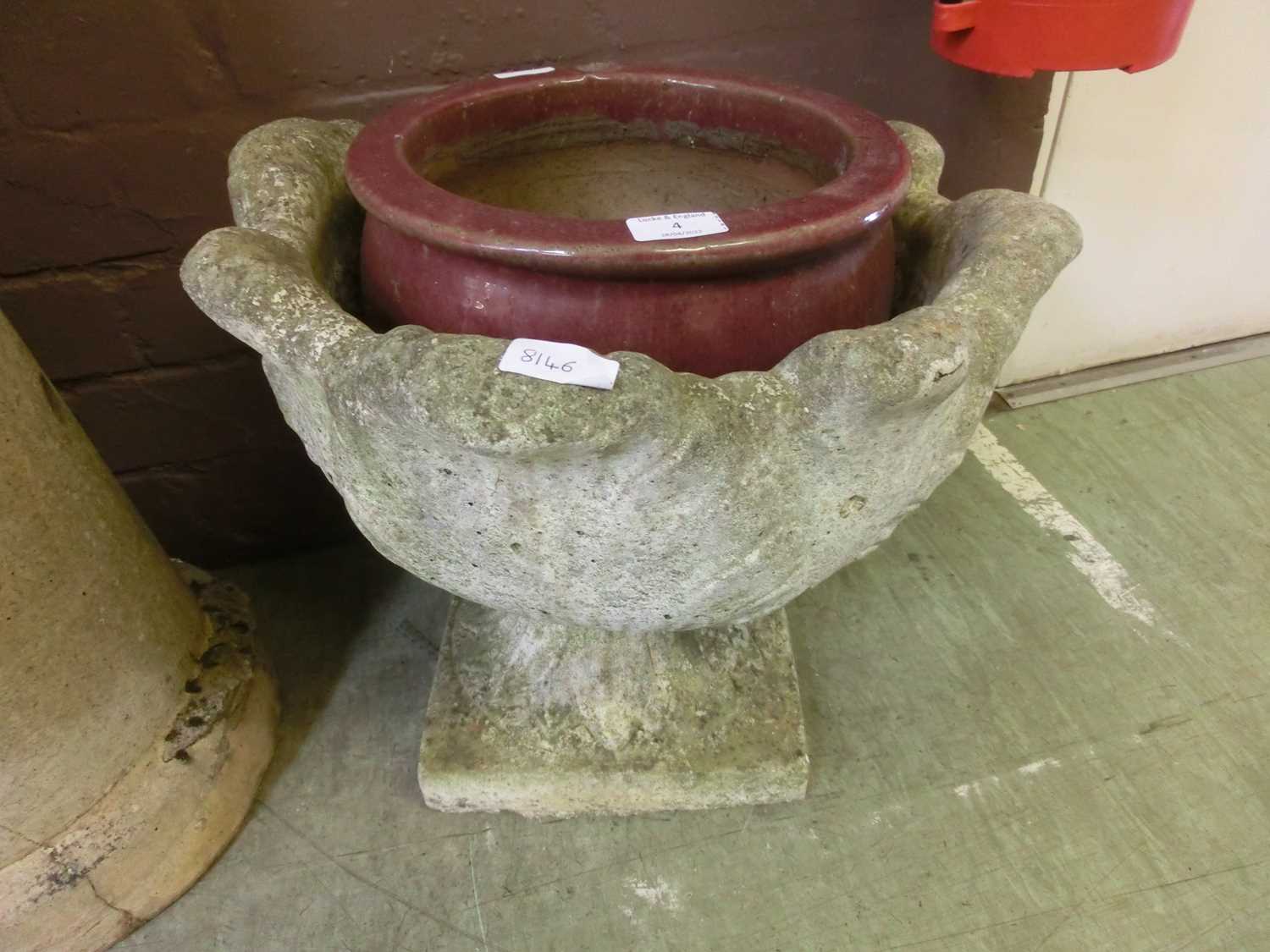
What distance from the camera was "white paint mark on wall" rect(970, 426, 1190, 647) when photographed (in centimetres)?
135

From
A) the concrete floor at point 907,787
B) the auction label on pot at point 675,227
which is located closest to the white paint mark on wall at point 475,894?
the concrete floor at point 907,787

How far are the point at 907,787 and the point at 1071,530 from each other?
580 millimetres

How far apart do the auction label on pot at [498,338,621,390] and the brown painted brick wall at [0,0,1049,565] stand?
67cm

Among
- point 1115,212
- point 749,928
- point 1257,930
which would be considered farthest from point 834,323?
point 1115,212

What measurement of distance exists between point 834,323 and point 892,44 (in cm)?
66

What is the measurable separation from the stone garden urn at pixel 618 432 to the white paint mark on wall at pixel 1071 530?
562mm

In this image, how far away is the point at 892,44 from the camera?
1.26m

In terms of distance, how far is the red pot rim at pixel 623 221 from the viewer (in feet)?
2.31

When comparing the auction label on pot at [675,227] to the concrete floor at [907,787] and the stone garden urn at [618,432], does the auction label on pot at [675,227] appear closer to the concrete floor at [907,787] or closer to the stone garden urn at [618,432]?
the stone garden urn at [618,432]

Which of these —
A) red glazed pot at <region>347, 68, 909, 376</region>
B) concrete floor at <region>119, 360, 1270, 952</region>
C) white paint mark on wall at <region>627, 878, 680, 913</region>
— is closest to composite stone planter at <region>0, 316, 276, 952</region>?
concrete floor at <region>119, 360, 1270, 952</region>

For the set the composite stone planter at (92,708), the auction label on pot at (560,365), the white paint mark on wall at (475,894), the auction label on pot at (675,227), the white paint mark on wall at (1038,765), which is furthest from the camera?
the white paint mark on wall at (1038,765)

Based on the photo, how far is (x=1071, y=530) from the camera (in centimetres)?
149

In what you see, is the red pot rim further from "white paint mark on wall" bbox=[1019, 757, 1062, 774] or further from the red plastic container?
"white paint mark on wall" bbox=[1019, 757, 1062, 774]

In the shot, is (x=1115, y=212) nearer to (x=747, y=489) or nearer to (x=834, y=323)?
(x=834, y=323)
